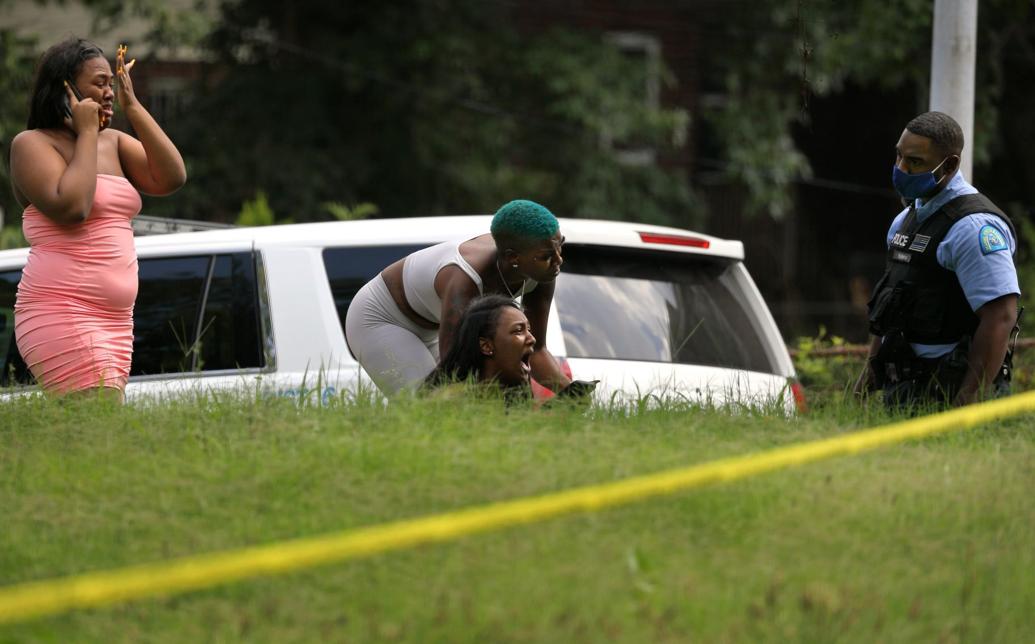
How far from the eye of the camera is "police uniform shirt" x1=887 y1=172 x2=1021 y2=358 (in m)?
4.82

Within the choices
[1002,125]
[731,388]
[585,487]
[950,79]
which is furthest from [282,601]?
[1002,125]

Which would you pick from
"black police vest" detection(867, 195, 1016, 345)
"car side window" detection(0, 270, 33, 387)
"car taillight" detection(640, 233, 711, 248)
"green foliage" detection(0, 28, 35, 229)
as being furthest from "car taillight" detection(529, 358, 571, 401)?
"green foliage" detection(0, 28, 35, 229)

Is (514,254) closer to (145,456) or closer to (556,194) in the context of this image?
(145,456)

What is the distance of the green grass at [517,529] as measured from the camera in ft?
8.84

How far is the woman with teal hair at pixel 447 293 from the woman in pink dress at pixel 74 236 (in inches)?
35.7

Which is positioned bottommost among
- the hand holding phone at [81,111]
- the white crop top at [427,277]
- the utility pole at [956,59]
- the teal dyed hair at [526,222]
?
the white crop top at [427,277]

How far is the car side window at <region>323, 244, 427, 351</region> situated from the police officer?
1939mm

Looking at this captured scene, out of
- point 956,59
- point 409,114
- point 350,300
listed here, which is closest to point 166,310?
point 350,300

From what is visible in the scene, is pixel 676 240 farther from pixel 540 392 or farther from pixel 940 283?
pixel 540 392

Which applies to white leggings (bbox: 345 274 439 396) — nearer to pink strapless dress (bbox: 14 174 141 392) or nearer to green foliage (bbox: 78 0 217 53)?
pink strapless dress (bbox: 14 174 141 392)

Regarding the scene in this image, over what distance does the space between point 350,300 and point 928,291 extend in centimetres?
232

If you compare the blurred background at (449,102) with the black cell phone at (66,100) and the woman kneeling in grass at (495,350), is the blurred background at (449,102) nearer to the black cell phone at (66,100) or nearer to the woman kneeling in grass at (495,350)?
the black cell phone at (66,100)

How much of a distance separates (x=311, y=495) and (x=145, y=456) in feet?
2.13

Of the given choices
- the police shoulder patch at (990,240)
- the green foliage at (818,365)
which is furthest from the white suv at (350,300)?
the green foliage at (818,365)
